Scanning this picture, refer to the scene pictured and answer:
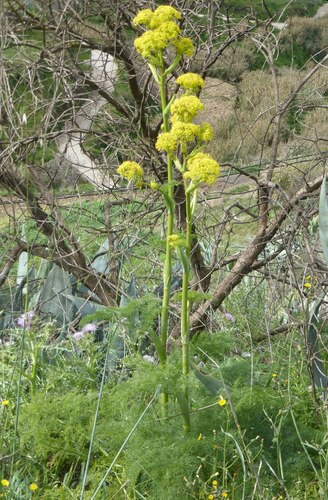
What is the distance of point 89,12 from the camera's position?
440 centimetres

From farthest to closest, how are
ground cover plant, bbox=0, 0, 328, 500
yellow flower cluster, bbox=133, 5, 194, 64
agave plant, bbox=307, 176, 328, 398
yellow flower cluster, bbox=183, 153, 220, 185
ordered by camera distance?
agave plant, bbox=307, 176, 328, 398, yellow flower cluster, bbox=133, 5, 194, 64, ground cover plant, bbox=0, 0, 328, 500, yellow flower cluster, bbox=183, 153, 220, 185

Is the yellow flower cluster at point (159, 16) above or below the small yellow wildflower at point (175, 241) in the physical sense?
above

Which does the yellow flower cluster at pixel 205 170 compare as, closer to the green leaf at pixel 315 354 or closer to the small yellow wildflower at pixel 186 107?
the small yellow wildflower at pixel 186 107

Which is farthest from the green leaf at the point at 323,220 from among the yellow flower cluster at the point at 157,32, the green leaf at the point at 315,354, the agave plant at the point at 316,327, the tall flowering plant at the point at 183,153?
the yellow flower cluster at the point at 157,32

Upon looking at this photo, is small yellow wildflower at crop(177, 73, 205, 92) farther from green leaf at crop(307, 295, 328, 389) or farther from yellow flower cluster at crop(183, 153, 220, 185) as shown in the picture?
green leaf at crop(307, 295, 328, 389)

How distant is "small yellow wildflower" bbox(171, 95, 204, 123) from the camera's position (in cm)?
237

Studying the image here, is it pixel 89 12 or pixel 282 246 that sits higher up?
pixel 89 12

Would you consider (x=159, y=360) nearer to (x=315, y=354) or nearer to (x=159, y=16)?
(x=315, y=354)

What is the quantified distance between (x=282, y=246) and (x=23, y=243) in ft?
4.60

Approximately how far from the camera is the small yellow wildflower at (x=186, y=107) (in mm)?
2371

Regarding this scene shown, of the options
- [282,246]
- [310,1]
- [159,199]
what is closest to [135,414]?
[282,246]

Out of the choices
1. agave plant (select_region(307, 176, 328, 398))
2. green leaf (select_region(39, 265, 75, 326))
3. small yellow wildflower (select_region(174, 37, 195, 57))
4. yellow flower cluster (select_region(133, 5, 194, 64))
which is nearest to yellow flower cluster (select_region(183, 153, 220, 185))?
yellow flower cluster (select_region(133, 5, 194, 64))

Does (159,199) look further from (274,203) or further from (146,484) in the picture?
(146,484)

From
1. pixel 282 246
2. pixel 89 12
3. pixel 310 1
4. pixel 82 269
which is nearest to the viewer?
pixel 282 246
